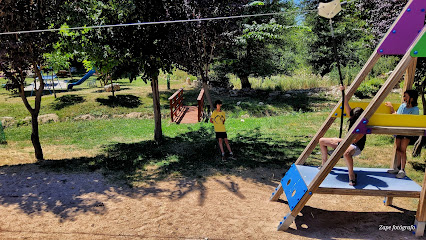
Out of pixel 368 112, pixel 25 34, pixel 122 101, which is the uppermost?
pixel 25 34

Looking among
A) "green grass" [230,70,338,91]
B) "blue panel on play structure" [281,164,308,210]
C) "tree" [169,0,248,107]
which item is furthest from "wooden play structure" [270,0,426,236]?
"green grass" [230,70,338,91]

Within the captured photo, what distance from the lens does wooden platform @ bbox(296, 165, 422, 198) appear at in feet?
17.0

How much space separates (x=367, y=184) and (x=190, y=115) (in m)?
11.1

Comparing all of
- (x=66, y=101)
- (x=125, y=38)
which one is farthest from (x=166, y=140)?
(x=66, y=101)

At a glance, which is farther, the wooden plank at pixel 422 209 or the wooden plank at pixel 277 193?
the wooden plank at pixel 277 193

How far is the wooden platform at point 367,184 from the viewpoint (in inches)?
204

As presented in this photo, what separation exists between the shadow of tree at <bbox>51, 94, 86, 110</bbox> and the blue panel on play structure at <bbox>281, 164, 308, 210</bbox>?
624 inches

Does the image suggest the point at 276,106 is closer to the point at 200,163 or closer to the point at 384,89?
the point at 200,163

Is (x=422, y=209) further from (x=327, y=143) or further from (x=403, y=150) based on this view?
(x=327, y=143)

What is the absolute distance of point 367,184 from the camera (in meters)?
5.40

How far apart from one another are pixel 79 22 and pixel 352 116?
7.00 meters

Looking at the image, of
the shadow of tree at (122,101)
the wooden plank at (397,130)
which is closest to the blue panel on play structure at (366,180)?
the wooden plank at (397,130)

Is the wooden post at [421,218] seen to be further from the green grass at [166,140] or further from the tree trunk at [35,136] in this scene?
the tree trunk at [35,136]

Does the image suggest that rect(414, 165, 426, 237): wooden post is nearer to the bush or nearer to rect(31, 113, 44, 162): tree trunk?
rect(31, 113, 44, 162): tree trunk
